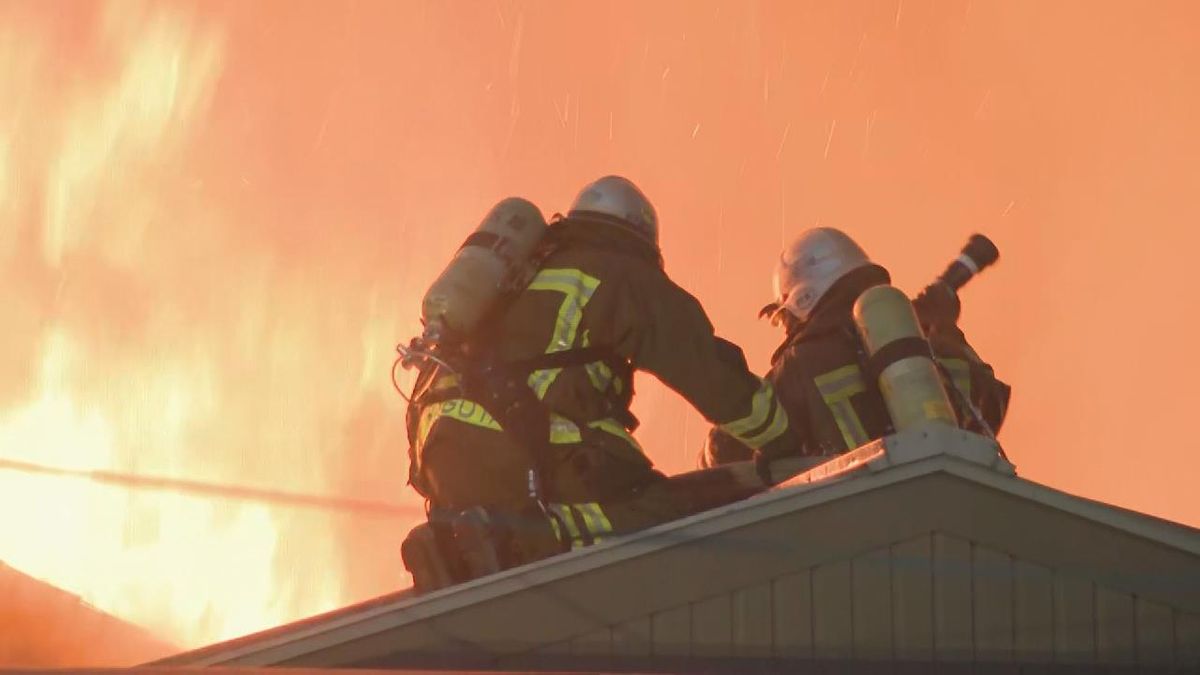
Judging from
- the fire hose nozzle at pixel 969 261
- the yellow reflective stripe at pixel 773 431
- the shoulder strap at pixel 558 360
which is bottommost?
the yellow reflective stripe at pixel 773 431

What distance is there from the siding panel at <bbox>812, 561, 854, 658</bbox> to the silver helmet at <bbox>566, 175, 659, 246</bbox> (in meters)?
1.80

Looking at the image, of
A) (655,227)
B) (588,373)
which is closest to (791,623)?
(588,373)

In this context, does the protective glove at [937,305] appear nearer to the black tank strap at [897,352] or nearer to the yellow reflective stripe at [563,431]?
the black tank strap at [897,352]

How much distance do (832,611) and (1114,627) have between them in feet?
2.44

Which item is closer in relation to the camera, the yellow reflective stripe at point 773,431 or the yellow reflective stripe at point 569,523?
the yellow reflective stripe at point 569,523

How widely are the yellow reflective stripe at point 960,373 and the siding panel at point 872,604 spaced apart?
2303 millimetres

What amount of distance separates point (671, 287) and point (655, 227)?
1.95 feet

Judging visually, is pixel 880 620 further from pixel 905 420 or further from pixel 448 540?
pixel 448 540

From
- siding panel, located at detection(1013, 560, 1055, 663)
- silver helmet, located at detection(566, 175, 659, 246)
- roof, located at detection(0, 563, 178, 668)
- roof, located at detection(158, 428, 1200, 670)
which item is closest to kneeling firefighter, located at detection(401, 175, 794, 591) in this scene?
silver helmet, located at detection(566, 175, 659, 246)

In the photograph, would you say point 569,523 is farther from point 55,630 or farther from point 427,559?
point 55,630

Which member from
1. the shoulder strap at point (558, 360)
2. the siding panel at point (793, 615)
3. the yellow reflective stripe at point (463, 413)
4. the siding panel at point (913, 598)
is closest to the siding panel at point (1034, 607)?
the siding panel at point (913, 598)

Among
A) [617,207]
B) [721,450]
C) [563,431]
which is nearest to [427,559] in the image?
[563,431]

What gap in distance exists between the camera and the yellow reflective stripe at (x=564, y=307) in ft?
19.1

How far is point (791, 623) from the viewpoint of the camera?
4.86 m
